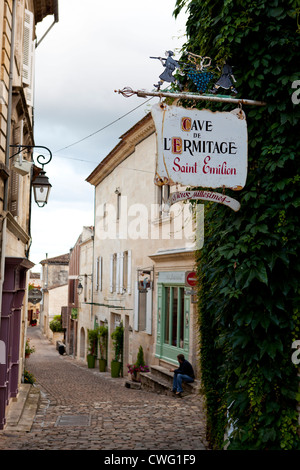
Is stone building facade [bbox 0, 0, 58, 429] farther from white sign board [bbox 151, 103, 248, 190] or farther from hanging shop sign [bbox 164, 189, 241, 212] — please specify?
hanging shop sign [bbox 164, 189, 241, 212]

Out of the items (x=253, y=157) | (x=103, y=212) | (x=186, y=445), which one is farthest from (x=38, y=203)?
(x=103, y=212)

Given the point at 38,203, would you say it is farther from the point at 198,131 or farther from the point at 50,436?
the point at 198,131

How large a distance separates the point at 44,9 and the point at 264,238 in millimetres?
12989

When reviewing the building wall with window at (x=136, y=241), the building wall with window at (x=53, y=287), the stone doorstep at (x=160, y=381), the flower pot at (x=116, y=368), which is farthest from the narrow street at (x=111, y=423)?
the building wall with window at (x=53, y=287)

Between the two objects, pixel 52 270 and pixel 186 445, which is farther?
pixel 52 270

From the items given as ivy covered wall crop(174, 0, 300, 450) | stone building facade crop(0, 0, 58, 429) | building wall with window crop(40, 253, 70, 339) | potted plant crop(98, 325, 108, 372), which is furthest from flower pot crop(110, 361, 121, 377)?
building wall with window crop(40, 253, 70, 339)

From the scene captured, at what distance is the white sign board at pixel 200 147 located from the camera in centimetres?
549

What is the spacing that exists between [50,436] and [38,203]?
466cm

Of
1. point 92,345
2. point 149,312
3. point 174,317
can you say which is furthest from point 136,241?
point 92,345

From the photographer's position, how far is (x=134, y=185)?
72.4 feet

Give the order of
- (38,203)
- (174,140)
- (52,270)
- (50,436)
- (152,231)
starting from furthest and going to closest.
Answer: (52,270)
(152,231)
(38,203)
(50,436)
(174,140)

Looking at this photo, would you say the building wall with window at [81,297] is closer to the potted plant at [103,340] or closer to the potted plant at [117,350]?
the potted plant at [103,340]

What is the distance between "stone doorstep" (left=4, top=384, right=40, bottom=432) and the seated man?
3.39m

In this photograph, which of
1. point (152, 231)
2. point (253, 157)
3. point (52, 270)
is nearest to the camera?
point (253, 157)
